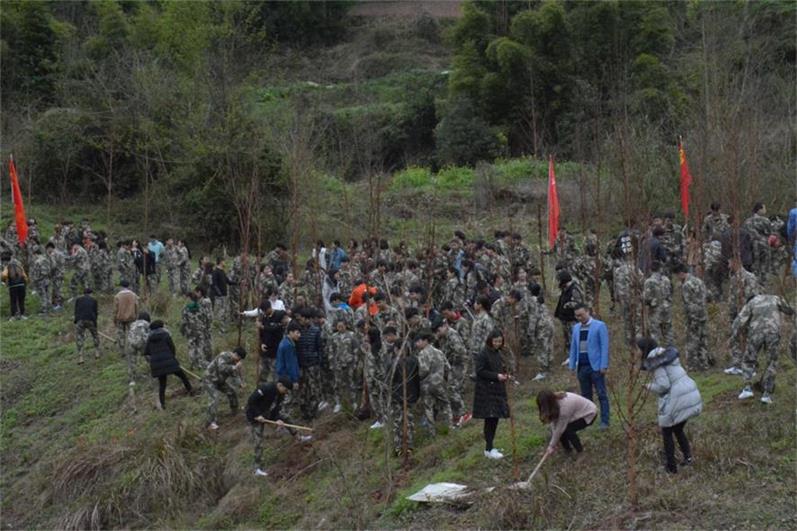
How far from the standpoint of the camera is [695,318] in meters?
14.6

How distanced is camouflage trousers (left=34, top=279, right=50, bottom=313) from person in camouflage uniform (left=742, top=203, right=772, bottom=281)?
54.3ft

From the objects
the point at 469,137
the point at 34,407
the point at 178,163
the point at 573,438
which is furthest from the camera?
the point at 469,137

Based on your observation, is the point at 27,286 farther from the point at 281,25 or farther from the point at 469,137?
the point at 281,25

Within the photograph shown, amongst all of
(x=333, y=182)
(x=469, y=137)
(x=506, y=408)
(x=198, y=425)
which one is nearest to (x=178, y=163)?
(x=333, y=182)

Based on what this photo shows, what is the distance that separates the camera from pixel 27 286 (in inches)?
1051

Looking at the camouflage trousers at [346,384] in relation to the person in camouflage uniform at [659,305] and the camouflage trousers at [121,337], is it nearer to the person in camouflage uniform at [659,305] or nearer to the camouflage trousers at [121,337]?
the person in camouflage uniform at [659,305]

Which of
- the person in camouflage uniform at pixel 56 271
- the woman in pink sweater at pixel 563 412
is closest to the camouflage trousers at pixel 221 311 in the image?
the person in camouflage uniform at pixel 56 271

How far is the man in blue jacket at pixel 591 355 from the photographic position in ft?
41.6

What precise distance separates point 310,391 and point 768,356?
7.19 meters

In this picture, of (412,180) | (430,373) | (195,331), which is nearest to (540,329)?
(430,373)

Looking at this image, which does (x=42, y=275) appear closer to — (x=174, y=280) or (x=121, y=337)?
(x=174, y=280)

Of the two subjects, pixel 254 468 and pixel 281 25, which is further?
pixel 281 25

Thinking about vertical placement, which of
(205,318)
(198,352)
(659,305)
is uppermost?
(659,305)

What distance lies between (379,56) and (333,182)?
19146 mm
